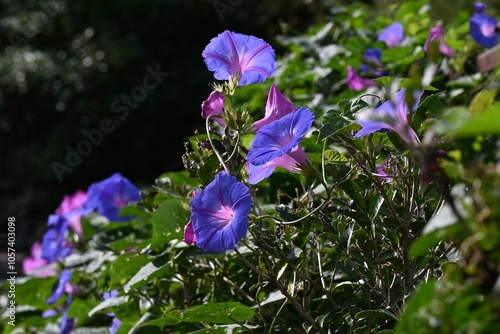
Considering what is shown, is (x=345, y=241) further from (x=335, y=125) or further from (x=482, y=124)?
(x=482, y=124)

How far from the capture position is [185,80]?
9078 millimetres

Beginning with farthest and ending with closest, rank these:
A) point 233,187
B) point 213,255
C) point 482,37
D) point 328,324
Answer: point 482,37 < point 213,255 < point 328,324 < point 233,187

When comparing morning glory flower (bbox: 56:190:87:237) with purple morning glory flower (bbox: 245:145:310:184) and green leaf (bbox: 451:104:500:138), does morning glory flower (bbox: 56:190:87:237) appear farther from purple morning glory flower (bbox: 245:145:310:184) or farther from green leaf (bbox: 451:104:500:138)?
green leaf (bbox: 451:104:500:138)

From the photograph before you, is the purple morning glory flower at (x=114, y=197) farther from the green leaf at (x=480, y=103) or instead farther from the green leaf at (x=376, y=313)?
the green leaf at (x=480, y=103)

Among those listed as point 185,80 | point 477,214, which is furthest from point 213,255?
point 185,80

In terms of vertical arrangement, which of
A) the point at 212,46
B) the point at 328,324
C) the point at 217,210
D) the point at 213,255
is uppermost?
the point at 212,46

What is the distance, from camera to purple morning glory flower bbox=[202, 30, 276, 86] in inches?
48.7

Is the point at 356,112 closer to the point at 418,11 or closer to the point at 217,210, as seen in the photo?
Answer: the point at 217,210

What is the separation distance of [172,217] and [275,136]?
0.43 m

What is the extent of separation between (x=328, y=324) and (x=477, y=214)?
0.60m

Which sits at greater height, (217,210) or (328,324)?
(217,210)

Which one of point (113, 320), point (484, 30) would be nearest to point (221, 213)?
point (113, 320)

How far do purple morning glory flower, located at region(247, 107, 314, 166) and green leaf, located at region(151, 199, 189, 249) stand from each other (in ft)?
1.28

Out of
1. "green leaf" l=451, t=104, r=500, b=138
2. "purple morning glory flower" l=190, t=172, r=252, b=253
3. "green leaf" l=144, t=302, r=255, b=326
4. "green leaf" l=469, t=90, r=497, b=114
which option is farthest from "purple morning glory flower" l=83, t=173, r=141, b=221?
"green leaf" l=451, t=104, r=500, b=138
